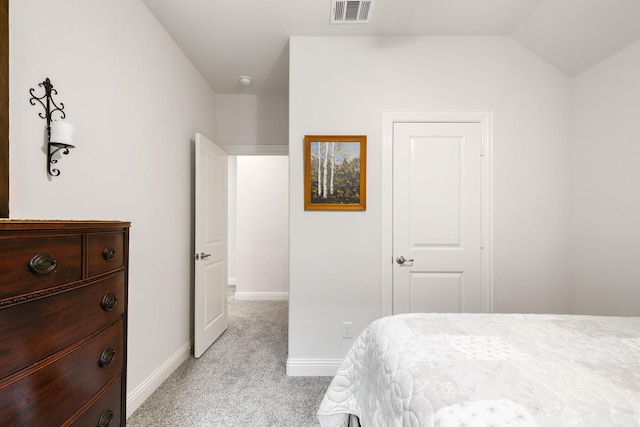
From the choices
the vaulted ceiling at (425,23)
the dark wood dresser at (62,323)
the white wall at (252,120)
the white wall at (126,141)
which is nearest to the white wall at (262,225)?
the white wall at (252,120)

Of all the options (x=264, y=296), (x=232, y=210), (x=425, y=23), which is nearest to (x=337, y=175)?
(x=425, y=23)

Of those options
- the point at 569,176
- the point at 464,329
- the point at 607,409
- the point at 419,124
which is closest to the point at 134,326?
the point at 464,329

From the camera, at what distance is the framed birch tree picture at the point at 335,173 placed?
89.6 inches

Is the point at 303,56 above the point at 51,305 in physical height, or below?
above

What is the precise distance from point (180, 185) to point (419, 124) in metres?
2.14

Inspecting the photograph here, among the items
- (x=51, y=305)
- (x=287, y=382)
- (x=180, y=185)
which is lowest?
(x=287, y=382)

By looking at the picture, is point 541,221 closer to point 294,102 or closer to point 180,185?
point 294,102

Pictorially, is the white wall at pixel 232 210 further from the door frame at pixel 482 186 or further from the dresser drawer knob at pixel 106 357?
the dresser drawer knob at pixel 106 357

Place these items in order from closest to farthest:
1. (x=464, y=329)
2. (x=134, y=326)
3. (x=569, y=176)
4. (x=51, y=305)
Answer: (x=51, y=305)
(x=464, y=329)
(x=134, y=326)
(x=569, y=176)

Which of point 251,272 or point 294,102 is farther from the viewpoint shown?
point 251,272

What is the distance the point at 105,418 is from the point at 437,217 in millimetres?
2283

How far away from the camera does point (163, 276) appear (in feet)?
7.18

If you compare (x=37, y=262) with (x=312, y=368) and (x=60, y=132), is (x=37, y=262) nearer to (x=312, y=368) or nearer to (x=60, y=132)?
(x=60, y=132)

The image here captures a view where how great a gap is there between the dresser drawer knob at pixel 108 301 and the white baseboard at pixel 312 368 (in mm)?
1610
